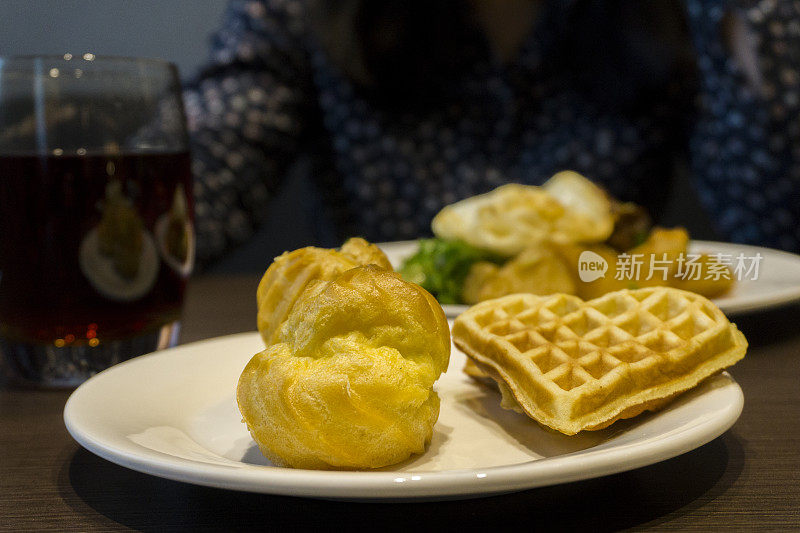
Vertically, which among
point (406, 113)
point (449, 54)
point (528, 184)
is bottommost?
point (528, 184)

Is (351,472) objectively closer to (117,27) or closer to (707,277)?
(707,277)

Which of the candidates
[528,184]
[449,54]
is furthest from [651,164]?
[449,54]

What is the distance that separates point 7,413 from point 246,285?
0.82m

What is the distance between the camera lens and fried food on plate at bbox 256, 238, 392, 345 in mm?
741

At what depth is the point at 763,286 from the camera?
4.30 ft

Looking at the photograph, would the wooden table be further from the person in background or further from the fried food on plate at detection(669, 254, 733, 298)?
the person in background

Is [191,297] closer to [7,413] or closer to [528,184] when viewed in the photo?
[7,413]

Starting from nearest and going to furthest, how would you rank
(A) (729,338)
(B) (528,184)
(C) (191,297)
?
(A) (729,338) < (C) (191,297) < (B) (528,184)

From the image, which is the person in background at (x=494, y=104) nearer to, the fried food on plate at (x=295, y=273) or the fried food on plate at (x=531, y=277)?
the fried food on plate at (x=531, y=277)

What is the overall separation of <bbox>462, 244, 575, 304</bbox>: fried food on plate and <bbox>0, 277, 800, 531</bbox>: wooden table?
0.69 metres

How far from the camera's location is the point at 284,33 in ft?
9.46

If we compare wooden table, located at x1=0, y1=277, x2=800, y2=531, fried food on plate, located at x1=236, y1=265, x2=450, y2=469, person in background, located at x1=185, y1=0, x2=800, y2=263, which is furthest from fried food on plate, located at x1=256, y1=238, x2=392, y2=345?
person in background, located at x1=185, y1=0, x2=800, y2=263

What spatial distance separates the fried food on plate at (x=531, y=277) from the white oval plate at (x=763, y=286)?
0.44 ft

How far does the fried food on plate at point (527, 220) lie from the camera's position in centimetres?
161
